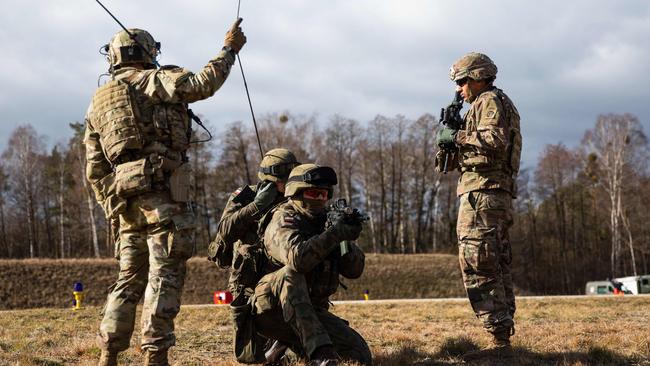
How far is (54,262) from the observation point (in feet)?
103

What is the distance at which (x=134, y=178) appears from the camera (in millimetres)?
5168

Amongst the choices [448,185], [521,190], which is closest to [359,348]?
[448,185]

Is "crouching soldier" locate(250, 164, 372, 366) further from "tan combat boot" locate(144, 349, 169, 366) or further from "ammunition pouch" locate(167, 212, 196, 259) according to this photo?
"tan combat boot" locate(144, 349, 169, 366)

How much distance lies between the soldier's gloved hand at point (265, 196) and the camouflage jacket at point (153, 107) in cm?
76

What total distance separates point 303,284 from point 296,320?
269mm

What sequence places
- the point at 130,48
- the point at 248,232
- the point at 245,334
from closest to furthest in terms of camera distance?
the point at 245,334, the point at 130,48, the point at 248,232

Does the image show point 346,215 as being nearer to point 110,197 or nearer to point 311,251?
point 311,251

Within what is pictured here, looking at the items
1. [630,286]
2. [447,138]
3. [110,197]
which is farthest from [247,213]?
[630,286]

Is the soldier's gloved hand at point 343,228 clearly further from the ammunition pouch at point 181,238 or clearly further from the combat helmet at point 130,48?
the combat helmet at point 130,48

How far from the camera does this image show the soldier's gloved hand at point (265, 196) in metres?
5.80

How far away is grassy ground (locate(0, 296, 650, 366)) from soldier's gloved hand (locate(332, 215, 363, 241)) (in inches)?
49.3

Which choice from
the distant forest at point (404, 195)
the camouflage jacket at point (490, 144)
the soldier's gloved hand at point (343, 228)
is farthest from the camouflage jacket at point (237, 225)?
the distant forest at point (404, 195)

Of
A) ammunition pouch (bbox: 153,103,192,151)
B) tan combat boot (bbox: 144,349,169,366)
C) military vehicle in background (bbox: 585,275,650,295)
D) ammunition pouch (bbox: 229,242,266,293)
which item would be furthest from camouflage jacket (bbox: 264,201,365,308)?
military vehicle in background (bbox: 585,275,650,295)

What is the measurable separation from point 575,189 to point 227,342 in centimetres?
5747
